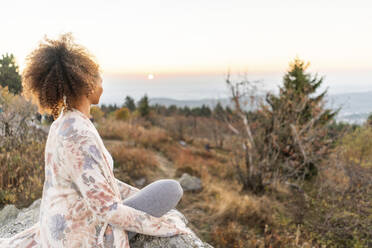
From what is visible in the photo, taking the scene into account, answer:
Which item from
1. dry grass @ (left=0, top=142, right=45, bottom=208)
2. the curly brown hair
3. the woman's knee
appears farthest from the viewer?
dry grass @ (left=0, top=142, right=45, bottom=208)

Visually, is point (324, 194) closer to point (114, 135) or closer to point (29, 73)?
point (29, 73)

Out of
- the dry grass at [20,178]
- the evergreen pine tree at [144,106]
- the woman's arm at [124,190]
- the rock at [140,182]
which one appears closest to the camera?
the woman's arm at [124,190]

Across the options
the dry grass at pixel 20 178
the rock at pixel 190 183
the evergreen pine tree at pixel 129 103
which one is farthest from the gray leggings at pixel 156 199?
the evergreen pine tree at pixel 129 103

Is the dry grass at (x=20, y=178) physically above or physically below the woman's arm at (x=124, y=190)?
below

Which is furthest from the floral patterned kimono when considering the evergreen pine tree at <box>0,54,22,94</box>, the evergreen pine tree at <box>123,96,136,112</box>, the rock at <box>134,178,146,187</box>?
the evergreen pine tree at <box>123,96,136,112</box>

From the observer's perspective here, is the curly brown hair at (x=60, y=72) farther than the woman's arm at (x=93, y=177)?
Yes

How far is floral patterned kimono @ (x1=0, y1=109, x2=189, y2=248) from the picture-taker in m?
1.15

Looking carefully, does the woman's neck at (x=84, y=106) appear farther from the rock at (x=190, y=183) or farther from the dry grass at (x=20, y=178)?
the rock at (x=190, y=183)

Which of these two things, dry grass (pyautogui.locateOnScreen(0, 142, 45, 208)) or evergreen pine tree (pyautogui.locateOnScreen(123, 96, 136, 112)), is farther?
evergreen pine tree (pyautogui.locateOnScreen(123, 96, 136, 112))

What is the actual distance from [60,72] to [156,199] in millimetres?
945

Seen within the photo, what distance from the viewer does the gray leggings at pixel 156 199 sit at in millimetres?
1367

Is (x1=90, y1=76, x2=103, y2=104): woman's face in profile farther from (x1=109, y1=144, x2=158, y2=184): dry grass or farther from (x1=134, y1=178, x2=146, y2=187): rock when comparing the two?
(x1=134, y1=178, x2=146, y2=187): rock

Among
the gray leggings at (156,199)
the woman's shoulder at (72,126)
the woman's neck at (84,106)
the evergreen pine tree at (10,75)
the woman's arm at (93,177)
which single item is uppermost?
the evergreen pine tree at (10,75)

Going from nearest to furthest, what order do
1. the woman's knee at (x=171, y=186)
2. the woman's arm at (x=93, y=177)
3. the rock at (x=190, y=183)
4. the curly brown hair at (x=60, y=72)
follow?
the woman's arm at (x=93, y=177)
the curly brown hair at (x=60, y=72)
the woman's knee at (x=171, y=186)
the rock at (x=190, y=183)
